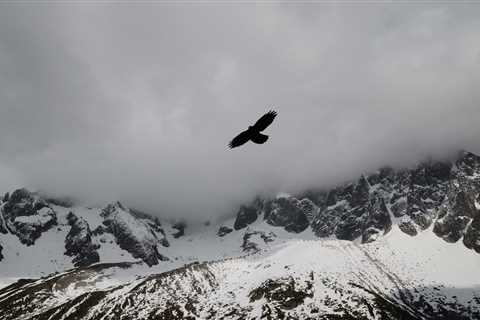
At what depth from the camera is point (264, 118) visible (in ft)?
233

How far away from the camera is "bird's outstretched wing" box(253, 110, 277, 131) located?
70.6 metres

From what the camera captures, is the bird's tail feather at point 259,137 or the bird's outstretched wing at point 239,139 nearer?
the bird's outstretched wing at point 239,139

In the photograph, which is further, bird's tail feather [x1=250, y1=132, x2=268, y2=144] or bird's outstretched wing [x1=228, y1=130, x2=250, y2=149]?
bird's tail feather [x1=250, y1=132, x2=268, y2=144]

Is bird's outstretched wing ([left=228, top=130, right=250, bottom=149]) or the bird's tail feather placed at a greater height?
bird's outstretched wing ([left=228, top=130, right=250, bottom=149])

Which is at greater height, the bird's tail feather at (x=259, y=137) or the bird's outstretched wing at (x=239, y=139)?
the bird's outstretched wing at (x=239, y=139)

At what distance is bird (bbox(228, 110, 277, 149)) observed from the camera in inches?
2785

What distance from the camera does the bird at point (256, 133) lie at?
70.8 m

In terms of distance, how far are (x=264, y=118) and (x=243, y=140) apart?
3662mm

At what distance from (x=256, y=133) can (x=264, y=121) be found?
1737 millimetres

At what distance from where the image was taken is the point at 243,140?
233ft

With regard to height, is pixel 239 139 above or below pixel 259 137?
above

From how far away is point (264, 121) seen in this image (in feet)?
233

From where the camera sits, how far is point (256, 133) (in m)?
70.9

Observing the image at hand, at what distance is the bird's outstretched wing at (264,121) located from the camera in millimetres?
70625
